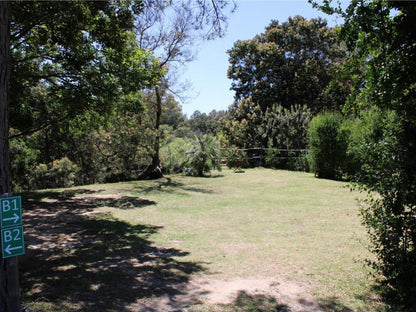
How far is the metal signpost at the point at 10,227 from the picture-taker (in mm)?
2629

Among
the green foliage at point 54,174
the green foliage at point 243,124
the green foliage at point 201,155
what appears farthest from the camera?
the green foliage at point 243,124

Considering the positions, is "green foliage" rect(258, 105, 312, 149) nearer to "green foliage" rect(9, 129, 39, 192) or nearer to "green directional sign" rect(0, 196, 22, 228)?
"green foliage" rect(9, 129, 39, 192)

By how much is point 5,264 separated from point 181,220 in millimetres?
5569

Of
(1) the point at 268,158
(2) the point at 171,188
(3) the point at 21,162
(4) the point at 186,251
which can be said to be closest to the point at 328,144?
(1) the point at 268,158

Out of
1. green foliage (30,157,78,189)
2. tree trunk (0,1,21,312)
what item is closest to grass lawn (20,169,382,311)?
tree trunk (0,1,21,312)

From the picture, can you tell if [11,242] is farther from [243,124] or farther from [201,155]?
[243,124]

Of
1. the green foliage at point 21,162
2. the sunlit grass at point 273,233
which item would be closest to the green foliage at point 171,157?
the green foliage at point 21,162

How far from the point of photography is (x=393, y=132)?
390 cm

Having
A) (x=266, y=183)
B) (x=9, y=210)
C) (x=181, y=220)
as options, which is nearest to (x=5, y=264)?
(x=9, y=210)

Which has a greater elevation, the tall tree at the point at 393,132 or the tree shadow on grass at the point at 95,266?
the tall tree at the point at 393,132

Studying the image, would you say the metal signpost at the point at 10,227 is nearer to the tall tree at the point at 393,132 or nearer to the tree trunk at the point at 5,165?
the tree trunk at the point at 5,165

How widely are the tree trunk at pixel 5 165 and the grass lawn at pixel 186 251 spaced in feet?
2.64

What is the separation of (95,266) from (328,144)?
1346 centimetres

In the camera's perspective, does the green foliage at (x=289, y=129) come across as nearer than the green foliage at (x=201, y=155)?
No
